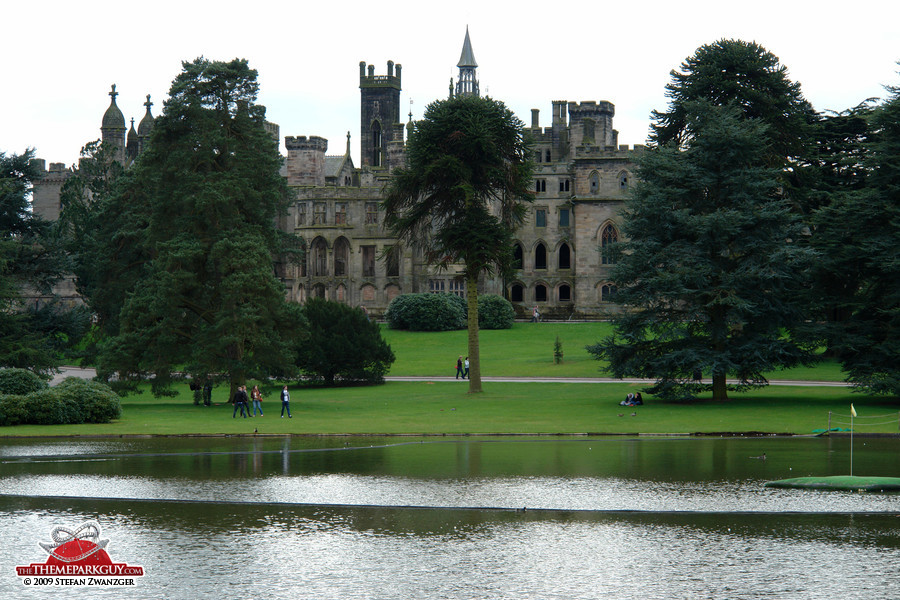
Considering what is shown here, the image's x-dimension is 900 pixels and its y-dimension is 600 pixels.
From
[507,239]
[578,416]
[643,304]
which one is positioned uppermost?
[507,239]

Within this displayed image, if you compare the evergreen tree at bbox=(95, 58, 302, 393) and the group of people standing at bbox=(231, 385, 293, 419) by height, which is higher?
the evergreen tree at bbox=(95, 58, 302, 393)

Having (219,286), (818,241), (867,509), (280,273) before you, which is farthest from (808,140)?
(280,273)

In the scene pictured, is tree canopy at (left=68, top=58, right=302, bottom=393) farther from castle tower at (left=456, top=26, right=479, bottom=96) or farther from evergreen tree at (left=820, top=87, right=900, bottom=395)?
castle tower at (left=456, top=26, right=479, bottom=96)

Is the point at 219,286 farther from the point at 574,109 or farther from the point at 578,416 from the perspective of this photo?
the point at 574,109

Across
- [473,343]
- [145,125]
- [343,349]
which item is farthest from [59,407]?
[145,125]

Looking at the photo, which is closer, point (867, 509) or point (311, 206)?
point (867, 509)

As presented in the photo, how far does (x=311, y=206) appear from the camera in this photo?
8700cm

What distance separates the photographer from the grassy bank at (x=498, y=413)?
29.4 meters

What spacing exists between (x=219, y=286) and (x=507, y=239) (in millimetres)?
12164

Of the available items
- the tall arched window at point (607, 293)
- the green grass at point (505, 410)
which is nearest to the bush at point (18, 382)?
the green grass at point (505, 410)

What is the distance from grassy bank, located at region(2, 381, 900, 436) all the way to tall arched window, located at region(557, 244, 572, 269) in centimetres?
4145

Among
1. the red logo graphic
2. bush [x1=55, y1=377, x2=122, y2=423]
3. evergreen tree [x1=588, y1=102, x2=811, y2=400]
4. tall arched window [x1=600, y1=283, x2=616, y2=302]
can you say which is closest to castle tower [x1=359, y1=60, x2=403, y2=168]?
tall arched window [x1=600, y1=283, x2=616, y2=302]

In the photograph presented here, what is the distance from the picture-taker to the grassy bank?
29422 millimetres

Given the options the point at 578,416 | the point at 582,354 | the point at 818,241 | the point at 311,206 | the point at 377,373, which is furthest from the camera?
the point at 311,206
